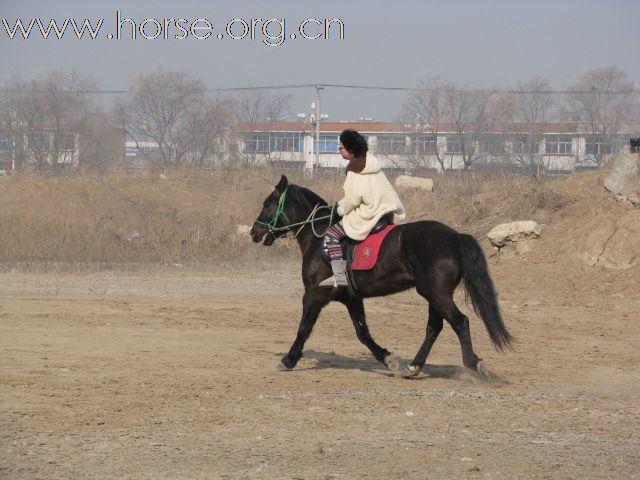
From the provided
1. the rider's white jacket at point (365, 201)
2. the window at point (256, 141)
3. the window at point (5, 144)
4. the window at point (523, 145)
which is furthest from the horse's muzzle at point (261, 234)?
the window at point (256, 141)

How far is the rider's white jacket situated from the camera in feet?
34.2

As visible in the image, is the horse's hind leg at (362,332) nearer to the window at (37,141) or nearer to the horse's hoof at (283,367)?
the horse's hoof at (283,367)

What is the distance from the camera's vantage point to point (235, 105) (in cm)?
5469

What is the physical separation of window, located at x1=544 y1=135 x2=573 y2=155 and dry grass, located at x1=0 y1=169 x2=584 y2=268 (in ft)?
69.4

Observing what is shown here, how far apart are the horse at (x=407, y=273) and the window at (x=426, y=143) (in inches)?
1523

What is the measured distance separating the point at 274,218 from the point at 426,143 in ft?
151

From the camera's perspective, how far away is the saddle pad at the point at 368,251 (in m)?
10.4

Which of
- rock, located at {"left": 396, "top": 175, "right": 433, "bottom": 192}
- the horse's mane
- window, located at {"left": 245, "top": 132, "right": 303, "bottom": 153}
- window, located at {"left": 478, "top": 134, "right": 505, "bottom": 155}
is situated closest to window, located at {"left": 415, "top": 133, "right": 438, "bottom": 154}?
window, located at {"left": 478, "top": 134, "right": 505, "bottom": 155}

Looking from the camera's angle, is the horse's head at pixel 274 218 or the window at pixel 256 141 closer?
the horse's head at pixel 274 218

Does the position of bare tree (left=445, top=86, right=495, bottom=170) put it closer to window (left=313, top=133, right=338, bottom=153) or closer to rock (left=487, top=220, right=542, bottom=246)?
window (left=313, top=133, right=338, bottom=153)

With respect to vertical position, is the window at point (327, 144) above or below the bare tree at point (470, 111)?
below

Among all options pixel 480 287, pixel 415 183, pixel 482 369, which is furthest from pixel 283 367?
pixel 415 183

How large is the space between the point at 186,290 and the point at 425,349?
9783 millimetres

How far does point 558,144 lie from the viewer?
5594 centimetres
